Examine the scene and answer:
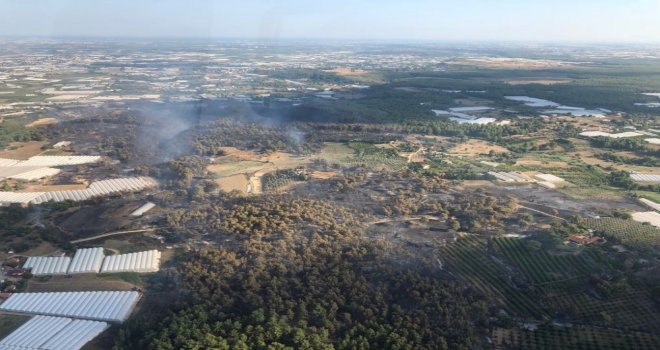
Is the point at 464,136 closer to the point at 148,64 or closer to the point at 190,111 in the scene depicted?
the point at 190,111

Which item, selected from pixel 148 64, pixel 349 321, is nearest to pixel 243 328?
pixel 349 321

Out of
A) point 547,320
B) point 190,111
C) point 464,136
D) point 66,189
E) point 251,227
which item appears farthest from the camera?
point 190,111

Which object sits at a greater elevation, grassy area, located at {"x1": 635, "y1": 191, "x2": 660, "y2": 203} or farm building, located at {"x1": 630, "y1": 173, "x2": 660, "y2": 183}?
farm building, located at {"x1": 630, "y1": 173, "x2": 660, "y2": 183}

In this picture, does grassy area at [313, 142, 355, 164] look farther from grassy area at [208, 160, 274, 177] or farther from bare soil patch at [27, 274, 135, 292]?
bare soil patch at [27, 274, 135, 292]

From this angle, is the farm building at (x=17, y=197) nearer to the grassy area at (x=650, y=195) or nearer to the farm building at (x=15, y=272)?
the farm building at (x=15, y=272)

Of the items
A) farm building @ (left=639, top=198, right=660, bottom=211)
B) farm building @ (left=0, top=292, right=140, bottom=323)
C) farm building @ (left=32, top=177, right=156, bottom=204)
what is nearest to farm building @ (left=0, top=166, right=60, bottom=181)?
farm building @ (left=32, top=177, right=156, bottom=204)

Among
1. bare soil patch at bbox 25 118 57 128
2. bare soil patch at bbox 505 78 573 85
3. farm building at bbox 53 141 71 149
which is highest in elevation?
bare soil patch at bbox 505 78 573 85

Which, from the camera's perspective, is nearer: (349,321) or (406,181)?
(349,321)

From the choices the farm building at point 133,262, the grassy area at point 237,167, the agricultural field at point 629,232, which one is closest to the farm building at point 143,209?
the farm building at point 133,262
